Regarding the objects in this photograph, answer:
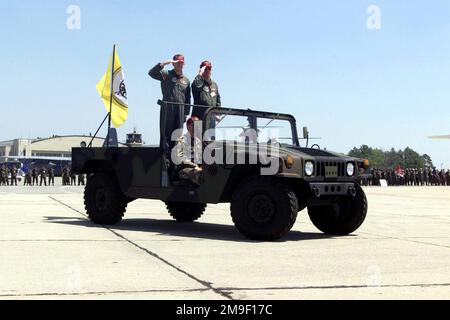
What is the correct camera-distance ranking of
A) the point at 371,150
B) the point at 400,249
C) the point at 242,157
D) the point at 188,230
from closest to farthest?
the point at 400,249, the point at 242,157, the point at 188,230, the point at 371,150

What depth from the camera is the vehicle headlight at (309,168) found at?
22.6 ft

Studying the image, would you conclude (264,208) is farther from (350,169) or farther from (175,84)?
(175,84)

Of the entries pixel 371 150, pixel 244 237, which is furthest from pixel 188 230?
pixel 371 150

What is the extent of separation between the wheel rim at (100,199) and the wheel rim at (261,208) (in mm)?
2941

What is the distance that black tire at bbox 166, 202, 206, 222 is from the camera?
970 centimetres

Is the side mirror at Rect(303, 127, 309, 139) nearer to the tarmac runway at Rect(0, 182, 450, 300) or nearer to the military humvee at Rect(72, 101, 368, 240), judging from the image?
Result: the military humvee at Rect(72, 101, 368, 240)

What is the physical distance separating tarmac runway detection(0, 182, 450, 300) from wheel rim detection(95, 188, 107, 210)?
1.42ft

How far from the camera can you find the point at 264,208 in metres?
6.89

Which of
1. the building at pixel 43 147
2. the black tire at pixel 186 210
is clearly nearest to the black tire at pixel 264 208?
the black tire at pixel 186 210

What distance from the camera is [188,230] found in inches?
333

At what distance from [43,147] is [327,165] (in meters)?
117
